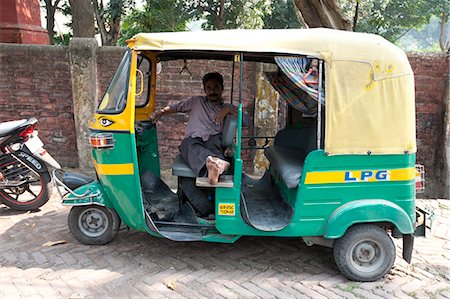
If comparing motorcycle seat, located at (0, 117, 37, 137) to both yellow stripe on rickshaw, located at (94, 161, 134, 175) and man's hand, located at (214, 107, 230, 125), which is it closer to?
yellow stripe on rickshaw, located at (94, 161, 134, 175)

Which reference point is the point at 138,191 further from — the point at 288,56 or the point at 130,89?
the point at 288,56

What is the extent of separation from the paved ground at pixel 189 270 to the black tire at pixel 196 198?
1.49 feet

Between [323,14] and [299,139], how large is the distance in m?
2.67

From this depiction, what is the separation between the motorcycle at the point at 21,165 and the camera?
5109 mm

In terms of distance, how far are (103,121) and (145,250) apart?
4.46ft

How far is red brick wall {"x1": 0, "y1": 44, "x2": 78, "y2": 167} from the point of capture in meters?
6.95

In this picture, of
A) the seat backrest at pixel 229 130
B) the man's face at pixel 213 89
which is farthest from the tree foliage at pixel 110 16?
the seat backrest at pixel 229 130

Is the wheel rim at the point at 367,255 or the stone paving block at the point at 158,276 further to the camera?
the wheel rim at the point at 367,255

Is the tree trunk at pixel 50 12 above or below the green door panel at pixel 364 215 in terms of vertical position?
above

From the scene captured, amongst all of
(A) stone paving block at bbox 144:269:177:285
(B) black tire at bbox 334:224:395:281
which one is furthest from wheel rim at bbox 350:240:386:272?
(A) stone paving block at bbox 144:269:177:285

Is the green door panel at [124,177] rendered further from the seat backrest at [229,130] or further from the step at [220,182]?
the seat backrest at [229,130]

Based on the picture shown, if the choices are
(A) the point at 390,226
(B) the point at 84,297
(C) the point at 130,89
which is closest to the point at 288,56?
(C) the point at 130,89

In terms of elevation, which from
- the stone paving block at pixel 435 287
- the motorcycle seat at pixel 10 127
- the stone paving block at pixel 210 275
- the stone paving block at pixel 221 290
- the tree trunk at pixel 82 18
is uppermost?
the tree trunk at pixel 82 18

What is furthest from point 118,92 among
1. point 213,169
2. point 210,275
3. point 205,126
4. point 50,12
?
point 50,12
